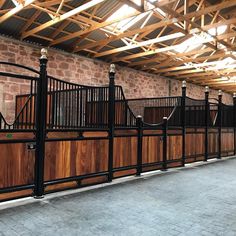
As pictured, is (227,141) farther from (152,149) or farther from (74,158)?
(74,158)

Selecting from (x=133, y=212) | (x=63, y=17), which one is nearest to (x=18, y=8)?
(x=63, y=17)

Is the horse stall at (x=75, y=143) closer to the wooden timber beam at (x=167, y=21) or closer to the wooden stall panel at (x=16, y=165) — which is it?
the wooden stall panel at (x=16, y=165)

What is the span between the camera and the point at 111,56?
339 inches

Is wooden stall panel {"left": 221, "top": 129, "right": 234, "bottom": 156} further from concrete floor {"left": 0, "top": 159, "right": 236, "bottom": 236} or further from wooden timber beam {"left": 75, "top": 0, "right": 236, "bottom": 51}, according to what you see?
concrete floor {"left": 0, "top": 159, "right": 236, "bottom": 236}

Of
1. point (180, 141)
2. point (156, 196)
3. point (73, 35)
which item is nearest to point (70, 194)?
point (156, 196)

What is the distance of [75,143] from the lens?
3428 millimetres

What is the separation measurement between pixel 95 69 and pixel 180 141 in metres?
4.09

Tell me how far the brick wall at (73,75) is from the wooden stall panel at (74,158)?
11.2 ft

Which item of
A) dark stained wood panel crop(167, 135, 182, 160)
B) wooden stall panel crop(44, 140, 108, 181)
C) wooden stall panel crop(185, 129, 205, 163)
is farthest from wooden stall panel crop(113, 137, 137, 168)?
wooden stall panel crop(185, 129, 205, 163)

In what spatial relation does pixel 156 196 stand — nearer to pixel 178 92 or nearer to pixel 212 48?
pixel 212 48

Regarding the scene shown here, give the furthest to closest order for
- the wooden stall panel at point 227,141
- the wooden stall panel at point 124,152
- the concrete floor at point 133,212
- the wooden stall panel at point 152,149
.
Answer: the wooden stall panel at point 227,141
the wooden stall panel at point 152,149
the wooden stall panel at point 124,152
the concrete floor at point 133,212

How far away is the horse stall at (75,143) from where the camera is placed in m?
2.93

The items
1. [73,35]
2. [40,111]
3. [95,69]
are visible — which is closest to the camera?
[40,111]

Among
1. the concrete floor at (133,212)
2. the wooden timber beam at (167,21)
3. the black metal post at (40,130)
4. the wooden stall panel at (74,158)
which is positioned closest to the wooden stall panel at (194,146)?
the concrete floor at (133,212)
